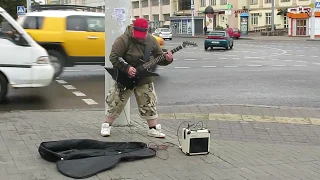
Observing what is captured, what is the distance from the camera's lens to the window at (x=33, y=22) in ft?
47.4

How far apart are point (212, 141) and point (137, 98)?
128 cm

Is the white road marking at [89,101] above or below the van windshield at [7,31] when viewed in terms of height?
below

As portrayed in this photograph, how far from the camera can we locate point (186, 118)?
8.45 metres

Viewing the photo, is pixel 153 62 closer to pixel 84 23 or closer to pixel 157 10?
pixel 84 23

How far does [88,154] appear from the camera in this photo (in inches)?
219

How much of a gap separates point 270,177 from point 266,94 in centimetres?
691

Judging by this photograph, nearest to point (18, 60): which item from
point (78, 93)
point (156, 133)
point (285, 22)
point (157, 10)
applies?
point (78, 93)

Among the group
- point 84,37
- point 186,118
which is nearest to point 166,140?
point 186,118

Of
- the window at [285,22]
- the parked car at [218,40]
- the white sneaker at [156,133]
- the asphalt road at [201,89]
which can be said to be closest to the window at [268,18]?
the window at [285,22]

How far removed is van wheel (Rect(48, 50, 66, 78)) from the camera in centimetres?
1411

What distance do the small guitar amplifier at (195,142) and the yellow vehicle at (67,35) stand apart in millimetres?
9098

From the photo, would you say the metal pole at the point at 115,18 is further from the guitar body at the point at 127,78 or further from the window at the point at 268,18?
the window at the point at 268,18

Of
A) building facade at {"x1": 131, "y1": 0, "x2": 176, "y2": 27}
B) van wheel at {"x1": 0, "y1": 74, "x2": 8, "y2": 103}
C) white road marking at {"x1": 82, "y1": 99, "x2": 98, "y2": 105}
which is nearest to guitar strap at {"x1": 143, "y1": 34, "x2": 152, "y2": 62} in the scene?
white road marking at {"x1": 82, "y1": 99, "x2": 98, "y2": 105}

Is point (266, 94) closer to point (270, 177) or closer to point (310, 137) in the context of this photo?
point (310, 137)
